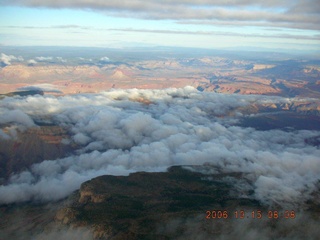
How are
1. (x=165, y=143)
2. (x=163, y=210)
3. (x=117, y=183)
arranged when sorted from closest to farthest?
(x=163, y=210) → (x=117, y=183) → (x=165, y=143)

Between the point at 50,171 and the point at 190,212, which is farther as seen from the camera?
the point at 50,171

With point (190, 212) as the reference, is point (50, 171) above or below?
below

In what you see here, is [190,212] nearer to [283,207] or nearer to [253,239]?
[253,239]

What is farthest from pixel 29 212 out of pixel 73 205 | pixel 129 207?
pixel 129 207

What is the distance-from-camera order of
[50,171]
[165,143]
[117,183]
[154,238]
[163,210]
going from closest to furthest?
[154,238] < [163,210] < [117,183] < [50,171] < [165,143]

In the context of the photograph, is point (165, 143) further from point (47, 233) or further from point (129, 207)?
point (47, 233)

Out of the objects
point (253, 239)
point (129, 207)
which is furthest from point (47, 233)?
point (253, 239)

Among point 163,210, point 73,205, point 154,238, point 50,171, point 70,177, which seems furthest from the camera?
point 50,171

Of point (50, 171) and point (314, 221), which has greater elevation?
point (314, 221)

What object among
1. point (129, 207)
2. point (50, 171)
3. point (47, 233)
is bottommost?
point (50, 171)
